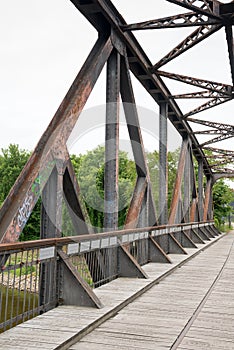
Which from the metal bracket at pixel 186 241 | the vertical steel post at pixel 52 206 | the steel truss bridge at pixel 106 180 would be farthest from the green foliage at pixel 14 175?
the vertical steel post at pixel 52 206

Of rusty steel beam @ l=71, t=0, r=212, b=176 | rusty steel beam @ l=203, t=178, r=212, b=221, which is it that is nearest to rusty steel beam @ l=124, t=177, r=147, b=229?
rusty steel beam @ l=71, t=0, r=212, b=176

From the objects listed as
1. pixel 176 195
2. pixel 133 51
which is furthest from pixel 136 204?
pixel 176 195

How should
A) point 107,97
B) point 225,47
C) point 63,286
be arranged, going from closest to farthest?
point 63,286 → point 107,97 → point 225,47

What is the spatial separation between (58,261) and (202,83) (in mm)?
6858

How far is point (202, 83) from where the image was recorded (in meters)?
10.3

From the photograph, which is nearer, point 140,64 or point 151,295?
point 151,295

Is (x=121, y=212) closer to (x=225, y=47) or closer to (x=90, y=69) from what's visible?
(x=225, y=47)

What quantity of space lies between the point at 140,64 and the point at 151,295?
531 cm

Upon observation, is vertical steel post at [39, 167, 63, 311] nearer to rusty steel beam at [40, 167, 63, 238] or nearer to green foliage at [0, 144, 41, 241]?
rusty steel beam at [40, 167, 63, 238]

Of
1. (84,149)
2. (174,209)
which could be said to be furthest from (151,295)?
(84,149)

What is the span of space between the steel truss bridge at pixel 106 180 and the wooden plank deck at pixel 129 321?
0.84 ft

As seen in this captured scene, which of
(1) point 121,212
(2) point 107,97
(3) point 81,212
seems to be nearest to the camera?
(3) point 81,212

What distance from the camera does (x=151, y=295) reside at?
6062mm

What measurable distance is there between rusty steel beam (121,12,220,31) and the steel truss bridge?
18 mm
